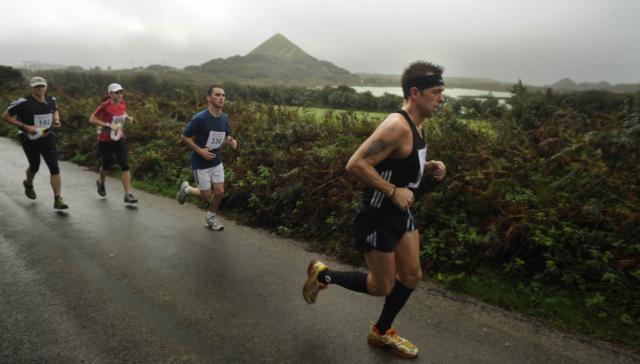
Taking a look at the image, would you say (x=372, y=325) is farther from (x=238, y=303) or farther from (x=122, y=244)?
(x=122, y=244)

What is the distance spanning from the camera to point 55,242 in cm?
578

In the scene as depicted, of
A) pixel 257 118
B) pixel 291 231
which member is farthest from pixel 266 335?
pixel 257 118

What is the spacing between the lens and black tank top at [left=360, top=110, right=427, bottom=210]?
123 inches

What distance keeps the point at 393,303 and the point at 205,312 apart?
1.81 meters

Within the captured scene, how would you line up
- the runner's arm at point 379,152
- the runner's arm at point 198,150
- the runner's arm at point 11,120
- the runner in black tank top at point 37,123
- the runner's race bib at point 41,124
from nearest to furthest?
the runner's arm at point 379,152
the runner's arm at point 198,150
the runner's arm at point 11,120
the runner in black tank top at point 37,123
the runner's race bib at point 41,124

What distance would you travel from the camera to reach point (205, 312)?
4012 millimetres

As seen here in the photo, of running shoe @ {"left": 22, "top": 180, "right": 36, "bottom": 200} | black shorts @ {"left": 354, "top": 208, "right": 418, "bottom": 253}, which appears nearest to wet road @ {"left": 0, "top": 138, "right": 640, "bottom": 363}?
black shorts @ {"left": 354, "top": 208, "right": 418, "bottom": 253}

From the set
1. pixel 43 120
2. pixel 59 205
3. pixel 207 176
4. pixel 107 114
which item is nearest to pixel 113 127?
pixel 107 114

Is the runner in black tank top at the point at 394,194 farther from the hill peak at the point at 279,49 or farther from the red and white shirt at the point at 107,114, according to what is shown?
the hill peak at the point at 279,49

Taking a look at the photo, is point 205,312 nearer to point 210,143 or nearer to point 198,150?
point 198,150

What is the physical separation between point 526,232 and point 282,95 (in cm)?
1131

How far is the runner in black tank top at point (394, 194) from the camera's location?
9.93 feet

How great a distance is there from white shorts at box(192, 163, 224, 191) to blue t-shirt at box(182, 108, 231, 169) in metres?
0.07

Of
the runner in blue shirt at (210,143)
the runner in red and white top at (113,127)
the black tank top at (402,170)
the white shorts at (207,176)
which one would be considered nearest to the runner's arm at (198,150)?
the runner in blue shirt at (210,143)
